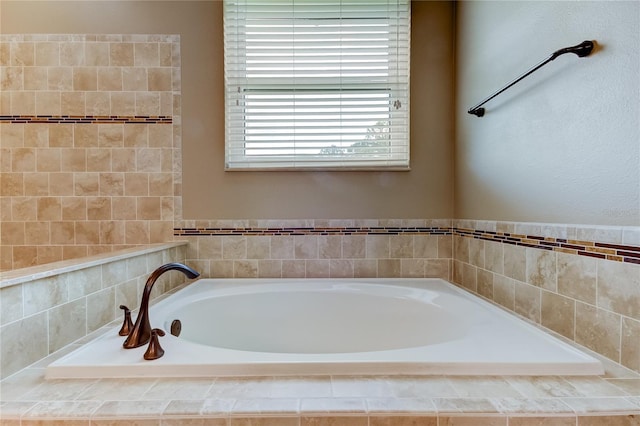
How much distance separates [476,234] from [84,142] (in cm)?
244

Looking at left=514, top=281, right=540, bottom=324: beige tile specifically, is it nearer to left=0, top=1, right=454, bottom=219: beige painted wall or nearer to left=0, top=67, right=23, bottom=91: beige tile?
left=0, top=1, right=454, bottom=219: beige painted wall

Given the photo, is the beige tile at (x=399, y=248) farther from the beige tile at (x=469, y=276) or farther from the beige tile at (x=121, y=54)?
the beige tile at (x=121, y=54)

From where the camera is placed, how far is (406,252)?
204 cm

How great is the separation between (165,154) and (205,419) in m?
1.73

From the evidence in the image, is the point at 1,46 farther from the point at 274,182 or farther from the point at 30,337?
the point at 30,337

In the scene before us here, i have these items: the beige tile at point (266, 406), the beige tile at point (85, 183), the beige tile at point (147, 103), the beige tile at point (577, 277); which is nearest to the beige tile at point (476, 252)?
the beige tile at point (577, 277)

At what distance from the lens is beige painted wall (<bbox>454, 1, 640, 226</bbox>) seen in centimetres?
92

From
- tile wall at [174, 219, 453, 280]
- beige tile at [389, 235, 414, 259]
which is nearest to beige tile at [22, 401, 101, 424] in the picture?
tile wall at [174, 219, 453, 280]

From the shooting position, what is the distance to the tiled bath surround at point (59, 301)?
0.89 meters

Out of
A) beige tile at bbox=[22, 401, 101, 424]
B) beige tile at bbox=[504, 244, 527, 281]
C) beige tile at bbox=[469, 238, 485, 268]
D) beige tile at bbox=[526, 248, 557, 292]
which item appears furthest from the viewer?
beige tile at bbox=[469, 238, 485, 268]

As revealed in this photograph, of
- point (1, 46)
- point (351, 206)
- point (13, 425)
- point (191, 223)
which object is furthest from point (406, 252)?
point (1, 46)

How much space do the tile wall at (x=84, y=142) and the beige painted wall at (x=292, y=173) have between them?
108 mm

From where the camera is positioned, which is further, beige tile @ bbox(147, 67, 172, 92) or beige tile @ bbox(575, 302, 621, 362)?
beige tile @ bbox(147, 67, 172, 92)

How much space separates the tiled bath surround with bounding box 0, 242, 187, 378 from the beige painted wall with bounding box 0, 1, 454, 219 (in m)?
0.70
